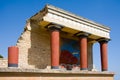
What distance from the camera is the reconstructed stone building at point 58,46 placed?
1139 centimetres

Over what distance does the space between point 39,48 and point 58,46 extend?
110 inches

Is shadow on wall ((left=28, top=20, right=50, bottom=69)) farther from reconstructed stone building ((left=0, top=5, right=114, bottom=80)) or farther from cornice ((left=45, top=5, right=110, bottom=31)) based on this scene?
cornice ((left=45, top=5, right=110, bottom=31))

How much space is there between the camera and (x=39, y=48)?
14.4 meters

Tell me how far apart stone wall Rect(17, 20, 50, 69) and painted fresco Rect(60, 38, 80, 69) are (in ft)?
3.96

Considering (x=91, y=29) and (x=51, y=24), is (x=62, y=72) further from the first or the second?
(x=91, y=29)

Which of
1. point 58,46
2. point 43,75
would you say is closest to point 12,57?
point 43,75

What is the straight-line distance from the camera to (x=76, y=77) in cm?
1125

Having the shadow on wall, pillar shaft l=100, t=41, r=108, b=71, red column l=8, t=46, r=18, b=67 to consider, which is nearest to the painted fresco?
the shadow on wall

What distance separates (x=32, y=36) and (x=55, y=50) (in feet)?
9.91

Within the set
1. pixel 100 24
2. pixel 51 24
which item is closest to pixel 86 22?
pixel 100 24

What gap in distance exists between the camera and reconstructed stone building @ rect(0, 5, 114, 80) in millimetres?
11391

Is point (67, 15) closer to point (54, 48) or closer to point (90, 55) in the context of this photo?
point (54, 48)

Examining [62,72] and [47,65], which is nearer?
[62,72]

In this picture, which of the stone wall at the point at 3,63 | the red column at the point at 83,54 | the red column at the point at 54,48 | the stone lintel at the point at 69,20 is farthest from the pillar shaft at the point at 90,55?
the stone wall at the point at 3,63
